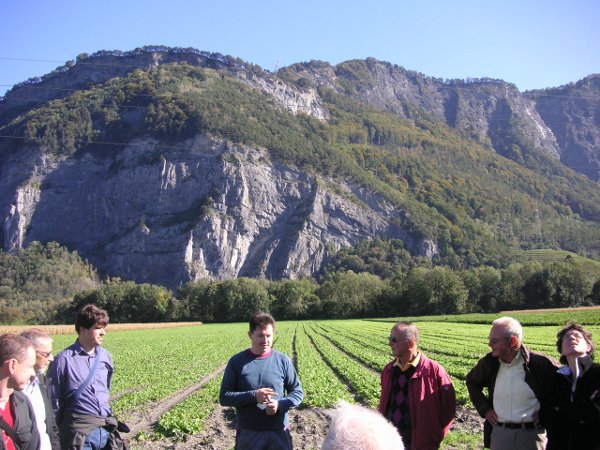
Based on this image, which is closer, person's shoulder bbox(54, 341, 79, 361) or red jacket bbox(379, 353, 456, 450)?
red jacket bbox(379, 353, 456, 450)

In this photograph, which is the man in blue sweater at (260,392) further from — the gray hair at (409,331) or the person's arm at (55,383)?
the person's arm at (55,383)

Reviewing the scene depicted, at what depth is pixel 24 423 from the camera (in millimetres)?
4879

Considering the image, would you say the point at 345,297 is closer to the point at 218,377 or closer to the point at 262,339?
the point at 218,377

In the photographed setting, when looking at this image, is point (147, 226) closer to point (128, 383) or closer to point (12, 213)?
point (12, 213)

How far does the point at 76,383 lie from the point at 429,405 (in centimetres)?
410

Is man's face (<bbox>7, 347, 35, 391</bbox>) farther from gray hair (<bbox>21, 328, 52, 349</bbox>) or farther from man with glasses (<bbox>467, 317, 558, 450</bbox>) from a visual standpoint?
man with glasses (<bbox>467, 317, 558, 450</bbox>)

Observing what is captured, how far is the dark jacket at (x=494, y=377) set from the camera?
5.98 meters

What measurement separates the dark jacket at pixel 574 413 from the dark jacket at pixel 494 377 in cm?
11

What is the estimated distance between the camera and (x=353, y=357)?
92.8 feet

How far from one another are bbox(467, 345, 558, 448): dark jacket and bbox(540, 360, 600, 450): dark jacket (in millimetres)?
114

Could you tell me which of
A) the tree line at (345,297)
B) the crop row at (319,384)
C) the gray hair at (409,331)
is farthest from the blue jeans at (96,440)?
the tree line at (345,297)

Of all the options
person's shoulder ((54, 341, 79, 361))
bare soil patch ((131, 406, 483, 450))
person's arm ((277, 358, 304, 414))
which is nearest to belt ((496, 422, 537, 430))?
person's arm ((277, 358, 304, 414))

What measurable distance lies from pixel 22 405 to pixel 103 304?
116 meters

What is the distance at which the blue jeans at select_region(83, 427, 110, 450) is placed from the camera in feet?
20.8
